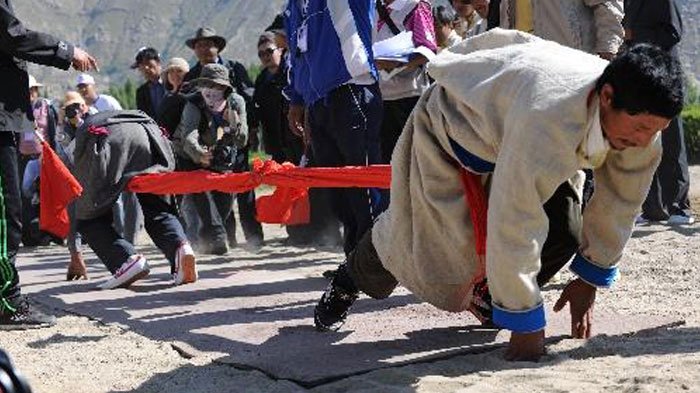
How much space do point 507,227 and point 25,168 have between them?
26.6 ft

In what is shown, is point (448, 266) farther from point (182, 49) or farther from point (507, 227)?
point (182, 49)

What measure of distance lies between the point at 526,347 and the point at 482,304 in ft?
1.80

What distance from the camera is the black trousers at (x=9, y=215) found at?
17.3ft

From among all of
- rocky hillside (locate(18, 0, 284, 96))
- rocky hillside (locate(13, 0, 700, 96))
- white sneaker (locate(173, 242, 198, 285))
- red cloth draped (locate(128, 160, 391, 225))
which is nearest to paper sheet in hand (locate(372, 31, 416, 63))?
red cloth draped (locate(128, 160, 391, 225))

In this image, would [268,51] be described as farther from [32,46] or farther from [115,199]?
[32,46]

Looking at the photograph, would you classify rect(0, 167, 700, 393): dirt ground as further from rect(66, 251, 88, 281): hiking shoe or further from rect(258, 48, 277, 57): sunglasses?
rect(258, 48, 277, 57): sunglasses

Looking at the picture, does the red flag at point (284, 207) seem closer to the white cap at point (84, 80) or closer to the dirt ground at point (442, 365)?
the dirt ground at point (442, 365)

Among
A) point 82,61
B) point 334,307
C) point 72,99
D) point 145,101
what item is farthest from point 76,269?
point 145,101

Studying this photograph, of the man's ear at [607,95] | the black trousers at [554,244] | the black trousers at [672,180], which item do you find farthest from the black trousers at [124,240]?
the man's ear at [607,95]

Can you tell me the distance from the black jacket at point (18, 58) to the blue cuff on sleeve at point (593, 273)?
8.68 feet

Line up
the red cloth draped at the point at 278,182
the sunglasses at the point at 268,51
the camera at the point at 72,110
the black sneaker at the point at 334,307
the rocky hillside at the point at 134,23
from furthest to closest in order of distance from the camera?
the rocky hillside at the point at 134,23 < the camera at the point at 72,110 < the sunglasses at the point at 268,51 < the red cloth draped at the point at 278,182 < the black sneaker at the point at 334,307

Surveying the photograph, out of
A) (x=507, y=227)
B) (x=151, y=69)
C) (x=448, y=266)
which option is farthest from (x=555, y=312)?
(x=151, y=69)

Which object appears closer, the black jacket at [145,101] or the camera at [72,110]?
the camera at [72,110]

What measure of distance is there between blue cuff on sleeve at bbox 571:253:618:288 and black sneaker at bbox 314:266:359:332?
0.89 m
